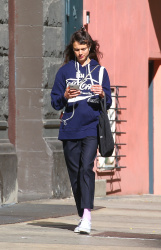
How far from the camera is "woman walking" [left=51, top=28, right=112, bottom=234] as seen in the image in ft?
29.5

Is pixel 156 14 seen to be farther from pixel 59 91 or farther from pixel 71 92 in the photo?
pixel 71 92

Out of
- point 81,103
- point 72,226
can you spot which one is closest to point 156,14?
point 72,226

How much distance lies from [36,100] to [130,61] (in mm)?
4663

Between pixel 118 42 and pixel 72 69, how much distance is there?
306 inches

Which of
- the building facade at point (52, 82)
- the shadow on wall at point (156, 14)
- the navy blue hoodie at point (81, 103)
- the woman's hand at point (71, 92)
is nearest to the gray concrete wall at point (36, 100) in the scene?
the building facade at point (52, 82)

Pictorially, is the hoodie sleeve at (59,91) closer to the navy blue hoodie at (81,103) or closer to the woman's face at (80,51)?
the navy blue hoodie at (81,103)

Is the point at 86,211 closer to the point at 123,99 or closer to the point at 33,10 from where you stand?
the point at 33,10

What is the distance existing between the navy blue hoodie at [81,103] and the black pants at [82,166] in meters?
0.08

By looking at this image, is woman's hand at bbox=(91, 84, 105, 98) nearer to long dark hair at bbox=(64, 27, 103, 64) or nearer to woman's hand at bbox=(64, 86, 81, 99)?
woman's hand at bbox=(64, 86, 81, 99)

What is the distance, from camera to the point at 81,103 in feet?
29.6

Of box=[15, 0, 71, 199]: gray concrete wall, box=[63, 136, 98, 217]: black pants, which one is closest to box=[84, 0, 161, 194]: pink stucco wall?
box=[15, 0, 71, 199]: gray concrete wall

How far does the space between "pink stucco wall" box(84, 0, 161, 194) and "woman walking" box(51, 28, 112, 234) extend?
666 centimetres

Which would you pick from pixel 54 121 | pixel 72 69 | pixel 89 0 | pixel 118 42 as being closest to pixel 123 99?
pixel 118 42

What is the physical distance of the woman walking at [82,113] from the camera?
29.5 ft
